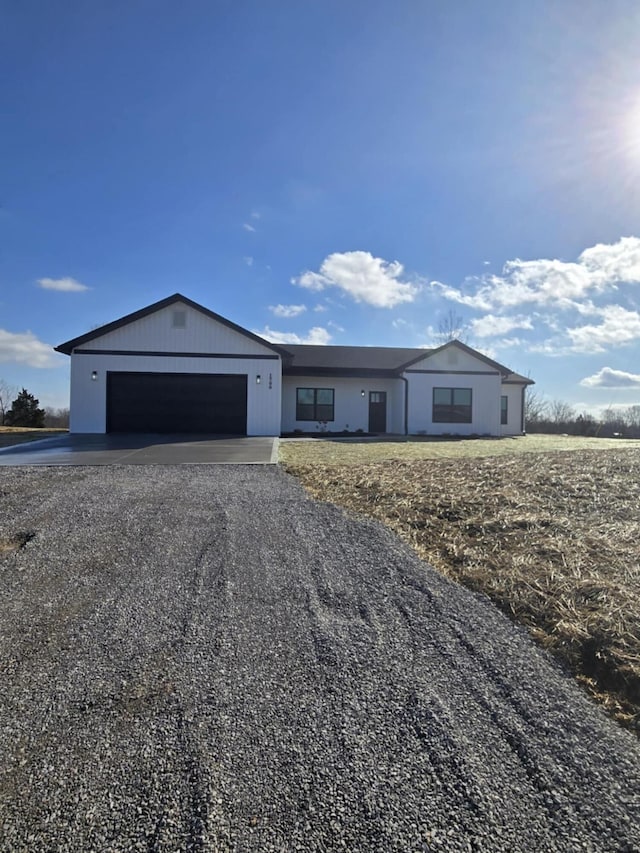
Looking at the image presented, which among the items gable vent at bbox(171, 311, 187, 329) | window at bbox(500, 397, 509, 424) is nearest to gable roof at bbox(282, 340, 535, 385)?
window at bbox(500, 397, 509, 424)

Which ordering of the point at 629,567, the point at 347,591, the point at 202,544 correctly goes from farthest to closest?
the point at 202,544 → the point at 629,567 → the point at 347,591

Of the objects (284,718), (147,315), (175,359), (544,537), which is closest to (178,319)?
(147,315)

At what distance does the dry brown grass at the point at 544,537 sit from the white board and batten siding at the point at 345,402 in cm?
1168

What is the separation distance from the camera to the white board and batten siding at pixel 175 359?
1627cm

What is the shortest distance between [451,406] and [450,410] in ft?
0.61

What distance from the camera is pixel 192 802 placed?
1537 millimetres

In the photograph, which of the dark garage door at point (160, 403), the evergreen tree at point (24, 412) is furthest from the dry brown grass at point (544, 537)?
the evergreen tree at point (24, 412)

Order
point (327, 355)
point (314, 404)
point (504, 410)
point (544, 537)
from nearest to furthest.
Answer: point (544, 537), point (314, 404), point (327, 355), point (504, 410)

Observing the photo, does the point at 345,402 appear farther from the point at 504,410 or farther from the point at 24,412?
the point at 24,412

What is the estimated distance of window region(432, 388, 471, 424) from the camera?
20141mm

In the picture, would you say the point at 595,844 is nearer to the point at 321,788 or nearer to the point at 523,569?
the point at 321,788

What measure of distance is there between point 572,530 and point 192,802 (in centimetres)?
416

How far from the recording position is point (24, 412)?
26047 millimetres

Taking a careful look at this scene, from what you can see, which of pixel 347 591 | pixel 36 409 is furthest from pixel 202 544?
pixel 36 409
